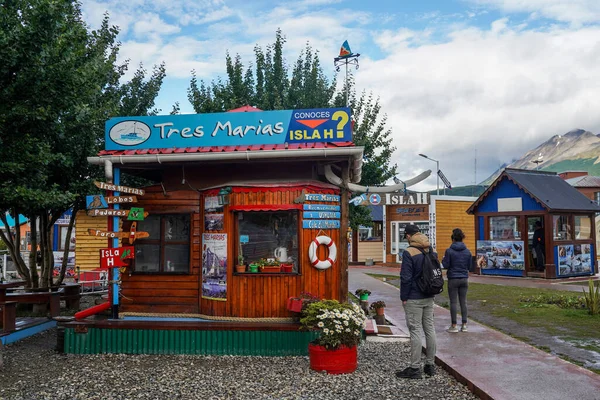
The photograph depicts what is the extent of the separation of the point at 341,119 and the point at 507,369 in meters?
4.26

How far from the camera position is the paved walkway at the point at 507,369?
5.73 metres

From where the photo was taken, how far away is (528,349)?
7.82 meters

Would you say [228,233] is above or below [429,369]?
above

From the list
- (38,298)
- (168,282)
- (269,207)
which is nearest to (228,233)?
(269,207)

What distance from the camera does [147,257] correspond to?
9062mm

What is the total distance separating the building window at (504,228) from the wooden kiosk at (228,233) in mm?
13514

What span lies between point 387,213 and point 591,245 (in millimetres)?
9853

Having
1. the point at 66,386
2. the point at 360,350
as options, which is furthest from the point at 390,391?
the point at 66,386

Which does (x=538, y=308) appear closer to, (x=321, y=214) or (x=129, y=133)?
(x=321, y=214)

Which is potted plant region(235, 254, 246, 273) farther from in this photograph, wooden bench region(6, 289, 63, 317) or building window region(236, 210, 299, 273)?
wooden bench region(6, 289, 63, 317)

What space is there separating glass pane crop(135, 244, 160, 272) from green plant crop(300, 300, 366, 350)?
128 inches

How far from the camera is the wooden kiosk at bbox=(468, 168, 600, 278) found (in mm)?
18859

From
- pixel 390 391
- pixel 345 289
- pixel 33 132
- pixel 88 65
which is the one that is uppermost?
pixel 88 65

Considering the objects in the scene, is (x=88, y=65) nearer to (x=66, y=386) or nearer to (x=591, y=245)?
(x=66, y=386)
